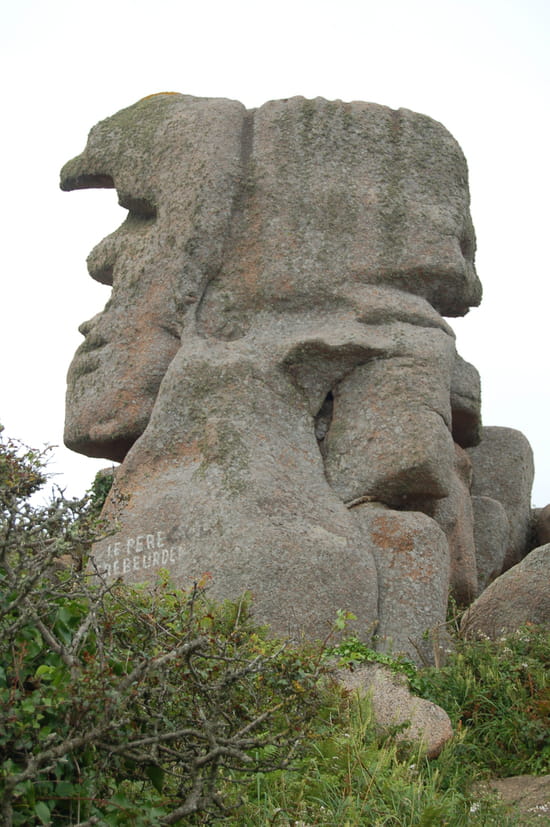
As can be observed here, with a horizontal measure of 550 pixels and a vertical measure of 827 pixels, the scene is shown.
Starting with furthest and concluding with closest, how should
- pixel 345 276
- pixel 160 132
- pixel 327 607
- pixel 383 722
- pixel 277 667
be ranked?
pixel 160 132
pixel 345 276
pixel 327 607
pixel 383 722
pixel 277 667

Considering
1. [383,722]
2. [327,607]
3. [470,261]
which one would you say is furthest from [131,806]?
[470,261]

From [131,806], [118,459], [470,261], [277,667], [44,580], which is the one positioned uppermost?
[470,261]

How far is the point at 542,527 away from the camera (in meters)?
12.4

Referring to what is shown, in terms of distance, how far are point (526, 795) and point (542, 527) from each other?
7170mm

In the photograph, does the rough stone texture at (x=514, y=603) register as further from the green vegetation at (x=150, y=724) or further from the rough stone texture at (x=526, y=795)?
the green vegetation at (x=150, y=724)

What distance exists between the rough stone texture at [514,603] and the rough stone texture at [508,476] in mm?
4064

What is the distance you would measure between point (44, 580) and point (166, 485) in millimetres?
4860

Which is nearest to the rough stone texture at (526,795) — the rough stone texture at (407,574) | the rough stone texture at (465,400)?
the rough stone texture at (407,574)

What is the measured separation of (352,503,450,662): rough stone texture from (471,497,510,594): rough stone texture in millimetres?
2320

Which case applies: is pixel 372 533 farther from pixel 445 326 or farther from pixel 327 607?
pixel 445 326

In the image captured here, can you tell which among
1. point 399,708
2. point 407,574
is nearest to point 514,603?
point 407,574

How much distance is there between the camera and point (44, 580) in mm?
4148

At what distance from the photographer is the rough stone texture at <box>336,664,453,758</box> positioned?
19.2ft

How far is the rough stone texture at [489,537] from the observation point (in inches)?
444
